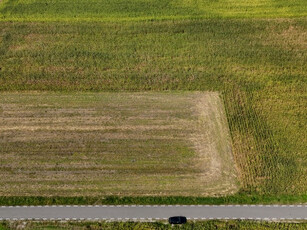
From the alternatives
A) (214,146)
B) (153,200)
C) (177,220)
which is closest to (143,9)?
(214,146)

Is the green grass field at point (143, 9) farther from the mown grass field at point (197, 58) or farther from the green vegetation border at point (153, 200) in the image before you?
the green vegetation border at point (153, 200)

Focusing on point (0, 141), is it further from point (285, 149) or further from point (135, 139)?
point (285, 149)

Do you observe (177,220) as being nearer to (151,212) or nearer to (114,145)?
(151,212)

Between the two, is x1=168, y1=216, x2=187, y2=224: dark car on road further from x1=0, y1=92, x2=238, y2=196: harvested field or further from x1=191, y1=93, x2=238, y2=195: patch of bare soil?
x1=191, y1=93, x2=238, y2=195: patch of bare soil

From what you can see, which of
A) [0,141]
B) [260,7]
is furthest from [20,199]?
[260,7]

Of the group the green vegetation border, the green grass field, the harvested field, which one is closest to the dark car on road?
the green vegetation border

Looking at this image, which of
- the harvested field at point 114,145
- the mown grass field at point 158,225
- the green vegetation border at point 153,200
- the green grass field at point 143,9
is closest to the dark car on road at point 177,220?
the mown grass field at point 158,225
